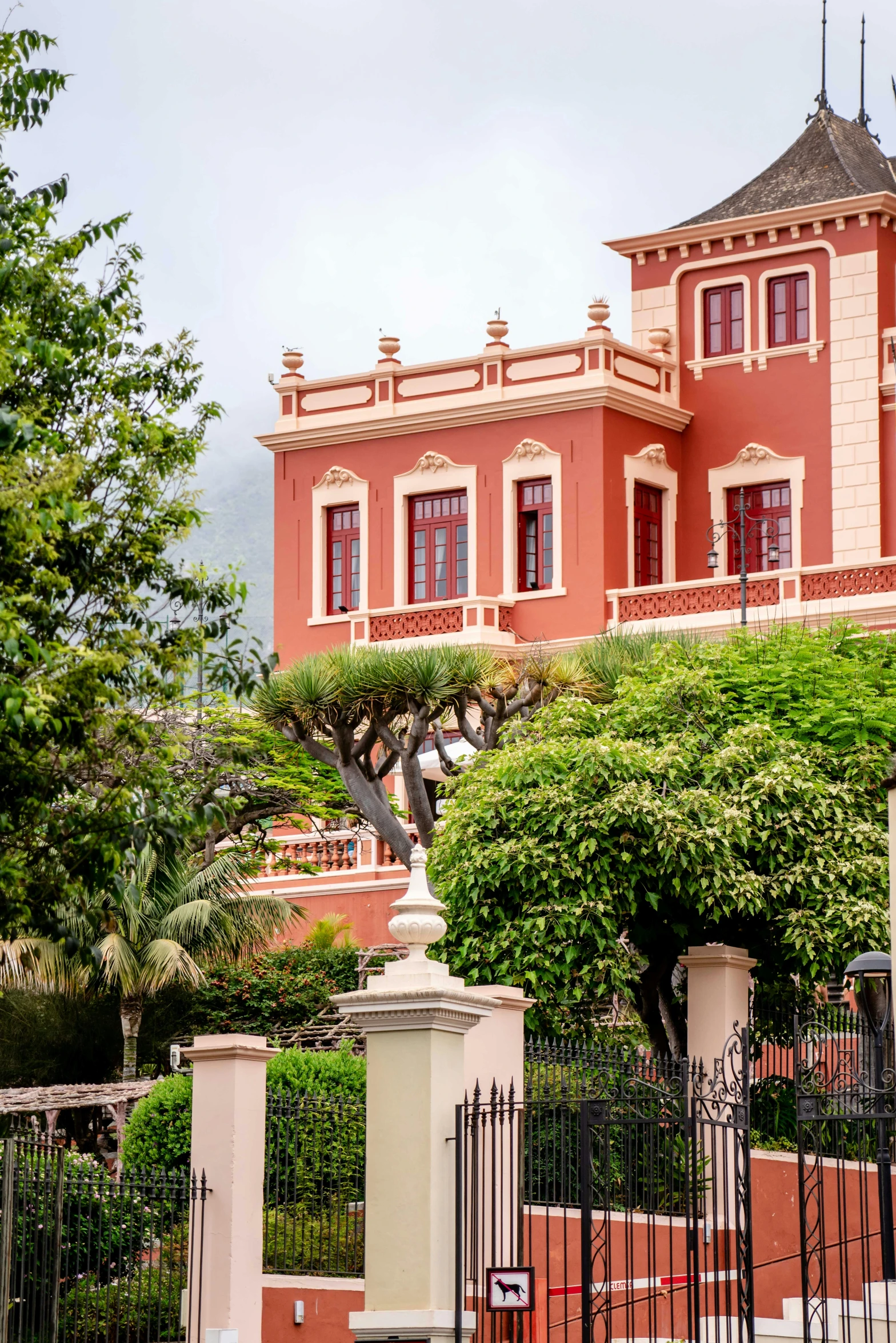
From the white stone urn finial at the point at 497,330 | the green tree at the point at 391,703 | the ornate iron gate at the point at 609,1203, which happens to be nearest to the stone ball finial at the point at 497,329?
the white stone urn finial at the point at 497,330

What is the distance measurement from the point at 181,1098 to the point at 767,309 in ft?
70.6

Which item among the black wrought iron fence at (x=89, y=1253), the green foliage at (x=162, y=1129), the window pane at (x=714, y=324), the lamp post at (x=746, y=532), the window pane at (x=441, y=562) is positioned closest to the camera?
the black wrought iron fence at (x=89, y=1253)

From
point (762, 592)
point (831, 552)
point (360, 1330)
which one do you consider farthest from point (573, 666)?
point (360, 1330)

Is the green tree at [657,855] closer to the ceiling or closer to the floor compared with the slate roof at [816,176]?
closer to the floor

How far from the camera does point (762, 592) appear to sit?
32.4 metres

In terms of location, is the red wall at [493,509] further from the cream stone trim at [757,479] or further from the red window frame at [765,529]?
the red window frame at [765,529]

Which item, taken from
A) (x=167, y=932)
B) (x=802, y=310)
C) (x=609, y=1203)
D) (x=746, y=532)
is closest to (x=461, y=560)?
(x=746, y=532)

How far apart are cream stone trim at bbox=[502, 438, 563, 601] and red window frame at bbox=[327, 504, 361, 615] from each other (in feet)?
9.45

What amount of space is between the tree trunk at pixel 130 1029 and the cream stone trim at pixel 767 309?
1703cm

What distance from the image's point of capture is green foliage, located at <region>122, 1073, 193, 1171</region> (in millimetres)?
18031

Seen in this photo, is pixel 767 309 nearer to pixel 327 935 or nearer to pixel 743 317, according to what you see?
pixel 743 317

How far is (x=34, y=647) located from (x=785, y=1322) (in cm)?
597

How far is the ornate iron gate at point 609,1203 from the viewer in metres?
11.0

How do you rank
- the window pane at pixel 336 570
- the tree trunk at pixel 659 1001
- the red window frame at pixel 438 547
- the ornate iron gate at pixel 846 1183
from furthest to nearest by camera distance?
the window pane at pixel 336 570
the red window frame at pixel 438 547
the tree trunk at pixel 659 1001
the ornate iron gate at pixel 846 1183
